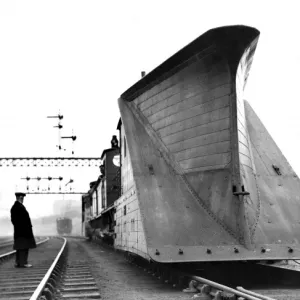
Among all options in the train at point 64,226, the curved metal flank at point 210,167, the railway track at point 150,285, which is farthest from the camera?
the train at point 64,226

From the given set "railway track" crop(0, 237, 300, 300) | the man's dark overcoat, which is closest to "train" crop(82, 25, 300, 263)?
"railway track" crop(0, 237, 300, 300)

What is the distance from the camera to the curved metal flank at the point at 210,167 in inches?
285

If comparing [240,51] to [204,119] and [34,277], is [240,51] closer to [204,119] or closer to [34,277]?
[204,119]

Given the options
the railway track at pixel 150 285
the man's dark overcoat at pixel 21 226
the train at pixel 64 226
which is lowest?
the railway track at pixel 150 285

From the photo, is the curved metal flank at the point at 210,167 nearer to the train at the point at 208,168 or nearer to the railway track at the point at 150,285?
the train at the point at 208,168

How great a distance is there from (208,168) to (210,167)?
0.04m

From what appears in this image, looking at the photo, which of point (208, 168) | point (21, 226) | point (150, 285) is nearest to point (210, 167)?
point (208, 168)

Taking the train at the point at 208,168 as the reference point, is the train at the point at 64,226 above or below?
above

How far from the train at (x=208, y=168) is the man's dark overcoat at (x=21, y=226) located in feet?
7.87

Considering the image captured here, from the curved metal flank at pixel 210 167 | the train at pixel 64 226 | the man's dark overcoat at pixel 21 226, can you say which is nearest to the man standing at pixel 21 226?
the man's dark overcoat at pixel 21 226

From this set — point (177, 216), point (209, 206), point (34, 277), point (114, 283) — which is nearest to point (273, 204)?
point (209, 206)

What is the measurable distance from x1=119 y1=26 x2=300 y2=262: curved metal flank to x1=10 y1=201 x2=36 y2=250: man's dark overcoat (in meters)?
3.10

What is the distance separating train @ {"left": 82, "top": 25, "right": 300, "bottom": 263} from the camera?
723 cm

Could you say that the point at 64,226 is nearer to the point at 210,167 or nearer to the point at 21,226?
the point at 21,226
